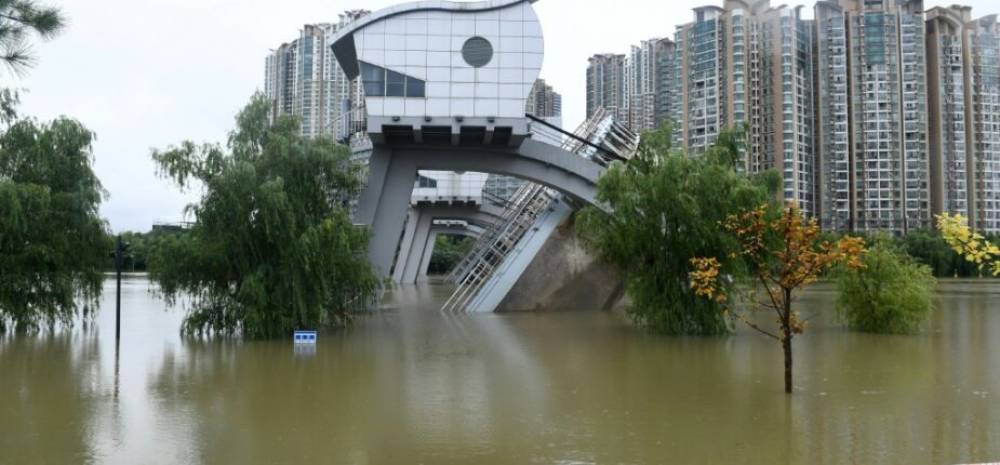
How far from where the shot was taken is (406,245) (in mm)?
63938

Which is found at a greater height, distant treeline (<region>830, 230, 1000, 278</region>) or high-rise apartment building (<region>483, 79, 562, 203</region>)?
high-rise apartment building (<region>483, 79, 562, 203</region>)

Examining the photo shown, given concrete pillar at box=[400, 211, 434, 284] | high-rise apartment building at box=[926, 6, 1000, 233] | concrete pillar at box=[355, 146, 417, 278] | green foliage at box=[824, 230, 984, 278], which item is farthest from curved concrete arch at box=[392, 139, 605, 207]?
high-rise apartment building at box=[926, 6, 1000, 233]

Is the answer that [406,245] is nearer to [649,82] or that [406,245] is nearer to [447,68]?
[649,82]

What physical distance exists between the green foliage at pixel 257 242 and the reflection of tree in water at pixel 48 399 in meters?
2.76

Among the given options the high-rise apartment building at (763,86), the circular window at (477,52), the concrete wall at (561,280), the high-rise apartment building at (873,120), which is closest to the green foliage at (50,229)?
the circular window at (477,52)

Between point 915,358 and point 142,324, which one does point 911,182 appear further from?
point 142,324

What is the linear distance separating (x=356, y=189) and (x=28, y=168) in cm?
834

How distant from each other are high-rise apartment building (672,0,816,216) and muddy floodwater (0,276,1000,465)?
48.3 metres

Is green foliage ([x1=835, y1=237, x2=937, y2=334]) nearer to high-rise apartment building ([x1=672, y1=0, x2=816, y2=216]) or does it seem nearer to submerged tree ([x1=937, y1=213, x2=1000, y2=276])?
submerged tree ([x1=937, y1=213, x2=1000, y2=276])

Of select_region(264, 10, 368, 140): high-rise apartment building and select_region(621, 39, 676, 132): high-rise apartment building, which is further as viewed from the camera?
select_region(621, 39, 676, 132): high-rise apartment building

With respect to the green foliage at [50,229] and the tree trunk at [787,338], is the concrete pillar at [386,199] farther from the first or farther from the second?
the tree trunk at [787,338]

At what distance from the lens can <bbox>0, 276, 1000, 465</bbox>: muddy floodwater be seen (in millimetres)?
8773

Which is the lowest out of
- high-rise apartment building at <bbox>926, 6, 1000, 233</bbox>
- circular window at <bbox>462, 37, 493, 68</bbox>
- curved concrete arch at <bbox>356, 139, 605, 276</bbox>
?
curved concrete arch at <bbox>356, 139, 605, 276</bbox>

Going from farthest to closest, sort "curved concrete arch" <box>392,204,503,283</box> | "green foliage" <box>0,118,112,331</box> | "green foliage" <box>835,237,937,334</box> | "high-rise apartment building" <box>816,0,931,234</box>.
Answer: "high-rise apartment building" <box>816,0,931,234</box>
"curved concrete arch" <box>392,204,503,283</box>
"green foliage" <box>835,237,937,334</box>
"green foliage" <box>0,118,112,331</box>
